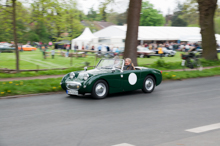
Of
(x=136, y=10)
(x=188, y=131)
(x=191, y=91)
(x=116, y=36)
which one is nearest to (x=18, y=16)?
(x=136, y=10)

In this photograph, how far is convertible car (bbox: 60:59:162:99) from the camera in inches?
380

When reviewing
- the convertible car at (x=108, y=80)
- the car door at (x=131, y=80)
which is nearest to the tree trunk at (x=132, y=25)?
the convertible car at (x=108, y=80)

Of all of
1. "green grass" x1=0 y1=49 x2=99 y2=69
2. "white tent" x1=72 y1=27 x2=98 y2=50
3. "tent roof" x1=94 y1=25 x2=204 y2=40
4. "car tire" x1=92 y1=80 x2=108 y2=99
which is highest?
"tent roof" x1=94 y1=25 x2=204 y2=40

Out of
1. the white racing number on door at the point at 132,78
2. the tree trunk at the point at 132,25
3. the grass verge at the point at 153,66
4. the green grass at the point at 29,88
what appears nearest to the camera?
the green grass at the point at 29,88

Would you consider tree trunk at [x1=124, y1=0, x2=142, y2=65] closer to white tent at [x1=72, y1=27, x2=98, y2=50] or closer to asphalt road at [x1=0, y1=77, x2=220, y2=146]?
asphalt road at [x1=0, y1=77, x2=220, y2=146]

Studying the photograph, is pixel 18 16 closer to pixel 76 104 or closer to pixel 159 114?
pixel 76 104

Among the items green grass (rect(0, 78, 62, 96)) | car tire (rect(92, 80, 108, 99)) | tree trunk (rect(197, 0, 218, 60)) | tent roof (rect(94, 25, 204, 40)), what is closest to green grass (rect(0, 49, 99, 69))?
tree trunk (rect(197, 0, 218, 60))

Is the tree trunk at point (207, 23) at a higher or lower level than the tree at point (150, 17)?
lower

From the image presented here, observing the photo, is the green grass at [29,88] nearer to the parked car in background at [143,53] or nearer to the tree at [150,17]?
the parked car in background at [143,53]

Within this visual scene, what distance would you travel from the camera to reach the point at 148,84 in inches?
447

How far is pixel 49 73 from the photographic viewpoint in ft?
55.7

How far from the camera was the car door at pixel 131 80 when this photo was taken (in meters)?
10.5

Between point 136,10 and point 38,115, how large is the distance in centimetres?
984

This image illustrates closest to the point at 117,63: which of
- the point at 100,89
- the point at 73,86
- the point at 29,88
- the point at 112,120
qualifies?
the point at 100,89
